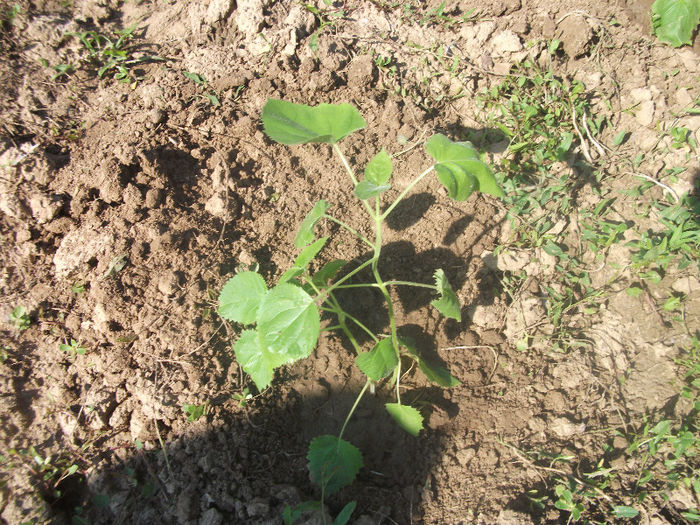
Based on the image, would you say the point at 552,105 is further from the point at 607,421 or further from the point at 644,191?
the point at 607,421

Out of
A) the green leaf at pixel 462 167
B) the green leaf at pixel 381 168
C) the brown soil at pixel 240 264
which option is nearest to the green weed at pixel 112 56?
the brown soil at pixel 240 264

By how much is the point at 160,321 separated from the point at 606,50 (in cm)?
281

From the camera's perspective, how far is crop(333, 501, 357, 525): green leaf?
5.35ft

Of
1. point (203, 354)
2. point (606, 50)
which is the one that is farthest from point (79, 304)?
point (606, 50)

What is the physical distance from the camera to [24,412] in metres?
1.86

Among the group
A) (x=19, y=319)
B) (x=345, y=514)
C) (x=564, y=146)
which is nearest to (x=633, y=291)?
(x=564, y=146)

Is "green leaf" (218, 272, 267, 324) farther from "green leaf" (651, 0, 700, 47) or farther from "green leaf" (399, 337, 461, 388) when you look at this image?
"green leaf" (651, 0, 700, 47)

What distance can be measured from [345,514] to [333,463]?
0.58 ft

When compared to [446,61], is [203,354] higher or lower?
lower

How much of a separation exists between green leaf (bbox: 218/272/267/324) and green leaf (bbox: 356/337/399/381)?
46 cm

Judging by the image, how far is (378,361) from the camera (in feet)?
5.45

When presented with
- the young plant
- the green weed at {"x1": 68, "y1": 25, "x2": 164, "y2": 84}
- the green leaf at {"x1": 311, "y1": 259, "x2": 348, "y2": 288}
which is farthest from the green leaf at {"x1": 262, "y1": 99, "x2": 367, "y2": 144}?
the green weed at {"x1": 68, "y1": 25, "x2": 164, "y2": 84}

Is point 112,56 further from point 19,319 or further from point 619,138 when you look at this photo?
point 619,138

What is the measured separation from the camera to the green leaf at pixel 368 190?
1.60 metres
